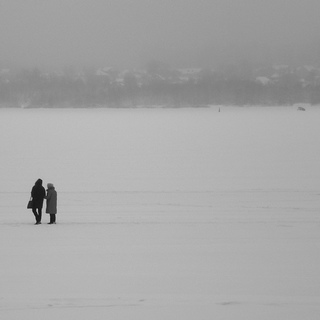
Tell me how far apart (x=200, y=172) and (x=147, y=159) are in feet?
16.2

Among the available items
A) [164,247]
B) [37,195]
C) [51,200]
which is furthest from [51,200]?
[164,247]

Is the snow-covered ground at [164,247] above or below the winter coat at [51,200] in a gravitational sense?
below

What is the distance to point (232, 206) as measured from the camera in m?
13.0

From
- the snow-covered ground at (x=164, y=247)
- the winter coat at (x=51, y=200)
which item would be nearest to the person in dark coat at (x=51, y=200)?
the winter coat at (x=51, y=200)

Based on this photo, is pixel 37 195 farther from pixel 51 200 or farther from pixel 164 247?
pixel 164 247

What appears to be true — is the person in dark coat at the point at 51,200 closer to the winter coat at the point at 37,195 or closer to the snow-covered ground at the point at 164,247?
the winter coat at the point at 37,195

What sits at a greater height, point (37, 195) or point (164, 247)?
point (37, 195)

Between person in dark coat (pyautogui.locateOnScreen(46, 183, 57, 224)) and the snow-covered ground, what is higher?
person in dark coat (pyautogui.locateOnScreen(46, 183, 57, 224))

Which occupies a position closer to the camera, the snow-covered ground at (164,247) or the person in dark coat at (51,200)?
the snow-covered ground at (164,247)

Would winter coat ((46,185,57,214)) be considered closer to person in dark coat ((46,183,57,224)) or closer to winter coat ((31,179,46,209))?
person in dark coat ((46,183,57,224))

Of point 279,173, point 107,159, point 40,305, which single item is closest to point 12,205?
point 40,305

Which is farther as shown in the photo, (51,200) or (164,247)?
(51,200)

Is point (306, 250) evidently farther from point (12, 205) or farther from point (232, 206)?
point (12, 205)

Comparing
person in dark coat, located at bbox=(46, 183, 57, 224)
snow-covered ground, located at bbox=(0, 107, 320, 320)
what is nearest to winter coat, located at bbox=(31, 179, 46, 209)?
person in dark coat, located at bbox=(46, 183, 57, 224)
